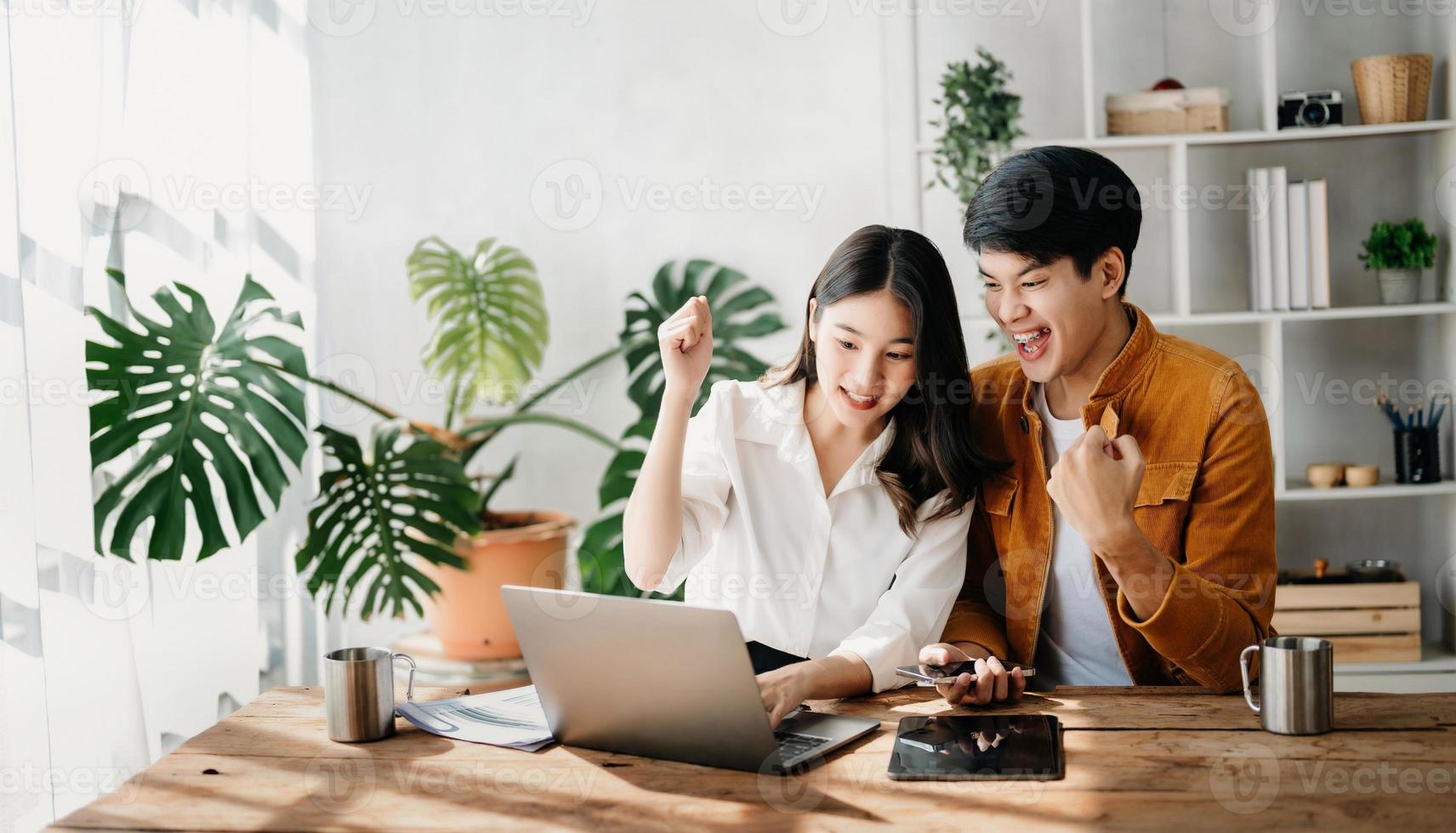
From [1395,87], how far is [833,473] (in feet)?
6.98

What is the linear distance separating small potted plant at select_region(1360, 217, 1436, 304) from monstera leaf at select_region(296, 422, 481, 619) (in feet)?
7.99

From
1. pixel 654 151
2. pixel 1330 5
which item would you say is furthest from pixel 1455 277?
pixel 654 151

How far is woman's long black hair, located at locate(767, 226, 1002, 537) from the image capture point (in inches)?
68.9

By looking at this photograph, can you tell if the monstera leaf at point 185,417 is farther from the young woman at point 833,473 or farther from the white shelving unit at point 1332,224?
the white shelving unit at point 1332,224

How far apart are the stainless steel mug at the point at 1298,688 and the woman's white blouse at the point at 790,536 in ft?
1.64

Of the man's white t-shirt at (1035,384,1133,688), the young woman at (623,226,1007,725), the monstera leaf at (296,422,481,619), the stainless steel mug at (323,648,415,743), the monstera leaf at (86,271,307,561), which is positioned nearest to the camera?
the stainless steel mug at (323,648,415,743)

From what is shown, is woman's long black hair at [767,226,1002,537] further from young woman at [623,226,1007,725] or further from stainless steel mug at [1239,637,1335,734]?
stainless steel mug at [1239,637,1335,734]

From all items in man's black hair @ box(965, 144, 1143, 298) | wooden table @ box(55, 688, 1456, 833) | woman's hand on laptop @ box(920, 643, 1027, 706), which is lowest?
wooden table @ box(55, 688, 1456, 833)

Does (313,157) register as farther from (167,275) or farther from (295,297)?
(167,275)

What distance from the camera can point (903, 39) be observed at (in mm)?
3455

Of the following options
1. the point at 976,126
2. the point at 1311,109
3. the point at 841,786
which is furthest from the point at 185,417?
the point at 1311,109

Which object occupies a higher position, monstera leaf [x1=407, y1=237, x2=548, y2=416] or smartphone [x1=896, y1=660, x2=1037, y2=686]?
monstera leaf [x1=407, y1=237, x2=548, y2=416]

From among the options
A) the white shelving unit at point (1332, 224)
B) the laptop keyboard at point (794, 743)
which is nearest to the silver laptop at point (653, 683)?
the laptop keyboard at point (794, 743)

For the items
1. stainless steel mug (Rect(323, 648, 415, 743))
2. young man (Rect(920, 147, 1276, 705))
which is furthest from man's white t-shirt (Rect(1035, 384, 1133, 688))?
stainless steel mug (Rect(323, 648, 415, 743))
